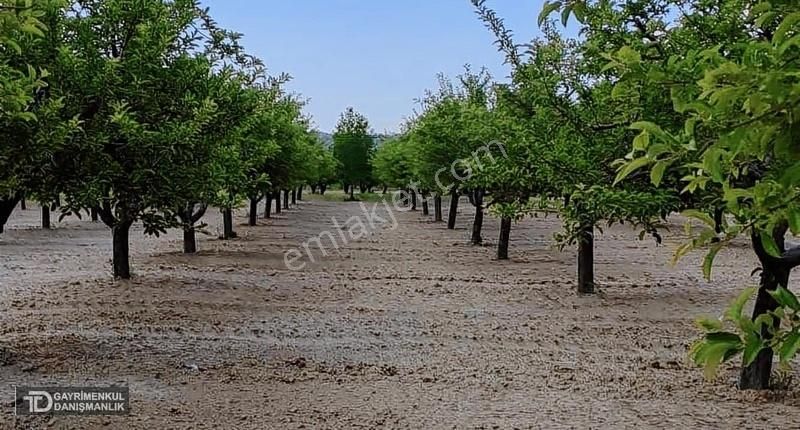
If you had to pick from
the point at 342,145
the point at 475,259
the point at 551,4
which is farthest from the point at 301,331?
the point at 342,145

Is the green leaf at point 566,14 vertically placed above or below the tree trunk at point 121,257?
above

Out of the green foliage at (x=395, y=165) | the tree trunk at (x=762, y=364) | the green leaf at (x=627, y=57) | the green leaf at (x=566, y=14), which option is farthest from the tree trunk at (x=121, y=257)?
the green foliage at (x=395, y=165)

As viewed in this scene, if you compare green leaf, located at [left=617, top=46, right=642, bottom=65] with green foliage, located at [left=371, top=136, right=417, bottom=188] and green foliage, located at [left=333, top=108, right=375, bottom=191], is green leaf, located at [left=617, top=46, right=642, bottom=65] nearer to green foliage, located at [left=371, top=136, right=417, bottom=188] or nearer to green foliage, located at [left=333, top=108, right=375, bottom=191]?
green foliage, located at [left=371, top=136, right=417, bottom=188]

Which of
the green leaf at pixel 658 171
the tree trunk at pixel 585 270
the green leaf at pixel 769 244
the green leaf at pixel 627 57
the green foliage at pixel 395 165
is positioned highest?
the green foliage at pixel 395 165

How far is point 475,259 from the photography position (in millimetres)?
14547

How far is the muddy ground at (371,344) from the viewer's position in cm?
481

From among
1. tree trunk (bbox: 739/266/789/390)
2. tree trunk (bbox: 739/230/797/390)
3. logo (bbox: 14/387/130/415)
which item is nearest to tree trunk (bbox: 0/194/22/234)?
logo (bbox: 14/387/130/415)

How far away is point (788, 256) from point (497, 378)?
2.30m

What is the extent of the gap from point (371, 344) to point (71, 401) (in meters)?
2.86

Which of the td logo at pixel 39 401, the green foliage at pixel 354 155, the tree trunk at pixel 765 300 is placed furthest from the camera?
the green foliage at pixel 354 155

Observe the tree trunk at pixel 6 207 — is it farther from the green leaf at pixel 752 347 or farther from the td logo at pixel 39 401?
the green leaf at pixel 752 347

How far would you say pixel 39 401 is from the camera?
470 centimetres

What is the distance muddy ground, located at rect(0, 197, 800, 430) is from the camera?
15.8 ft

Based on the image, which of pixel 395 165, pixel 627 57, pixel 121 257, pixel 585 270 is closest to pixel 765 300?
pixel 627 57
